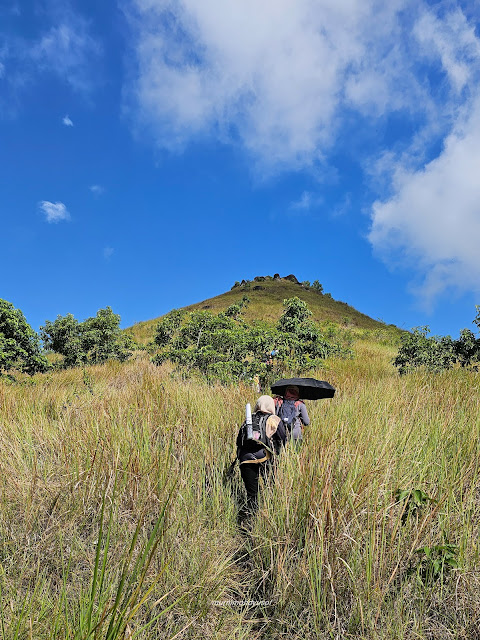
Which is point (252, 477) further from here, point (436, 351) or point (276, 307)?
point (276, 307)

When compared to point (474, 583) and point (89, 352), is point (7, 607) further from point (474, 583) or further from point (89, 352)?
point (89, 352)

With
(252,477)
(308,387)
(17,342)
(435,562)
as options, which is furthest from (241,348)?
(435,562)

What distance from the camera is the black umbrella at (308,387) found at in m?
5.47

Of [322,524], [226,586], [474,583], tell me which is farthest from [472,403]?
[226,586]

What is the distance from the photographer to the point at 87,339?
607 inches

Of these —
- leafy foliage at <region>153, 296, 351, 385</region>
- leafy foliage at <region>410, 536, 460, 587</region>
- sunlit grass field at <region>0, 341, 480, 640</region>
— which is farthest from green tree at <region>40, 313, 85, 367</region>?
leafy foliage at <region>410, 536, 460, 587</region>

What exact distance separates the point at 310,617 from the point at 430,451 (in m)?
2.24

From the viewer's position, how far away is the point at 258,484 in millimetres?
3961

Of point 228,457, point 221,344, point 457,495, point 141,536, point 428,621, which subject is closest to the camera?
point 428,621

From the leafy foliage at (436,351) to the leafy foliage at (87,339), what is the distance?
35.9 feet

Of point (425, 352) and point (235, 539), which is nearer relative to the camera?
point (235, 539)

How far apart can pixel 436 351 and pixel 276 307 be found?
3052 cm

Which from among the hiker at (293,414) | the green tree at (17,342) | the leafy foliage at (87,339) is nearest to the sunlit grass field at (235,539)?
the hiker at (293,414)

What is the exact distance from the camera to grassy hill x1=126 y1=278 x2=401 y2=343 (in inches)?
1399
